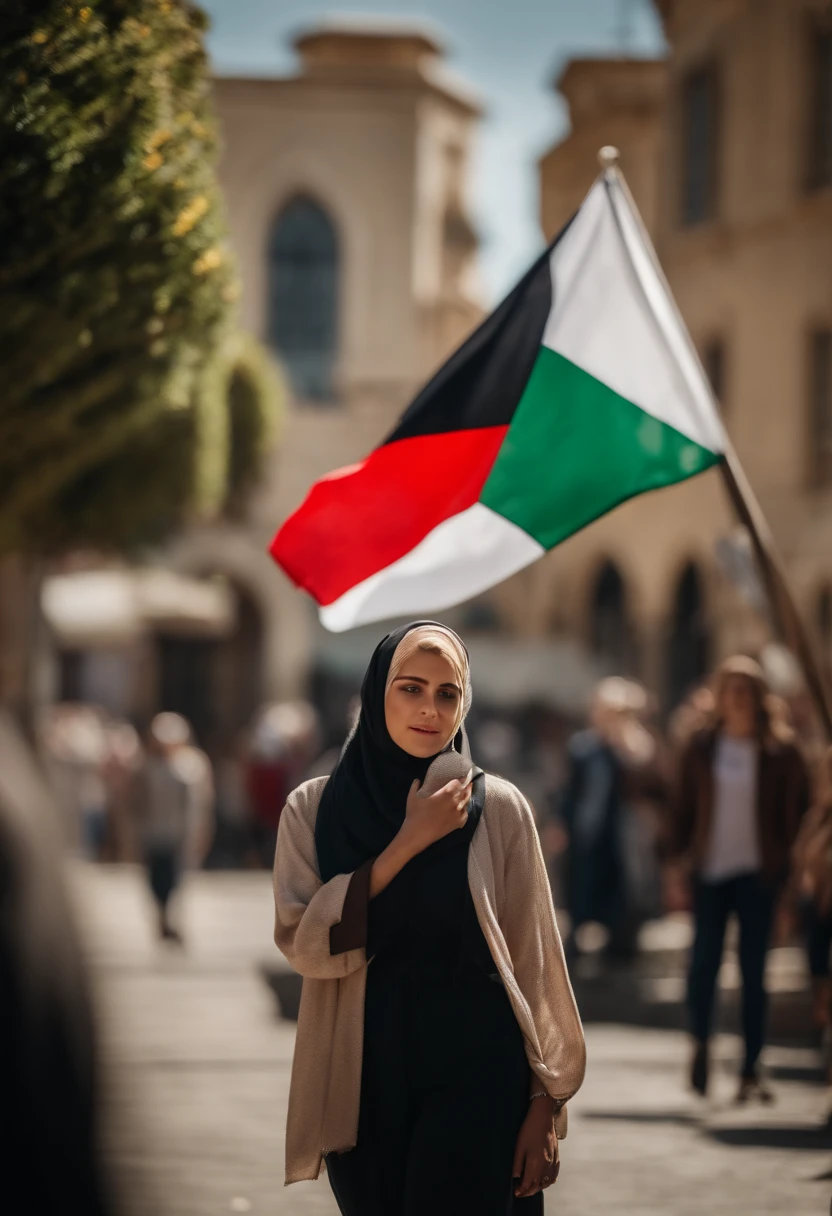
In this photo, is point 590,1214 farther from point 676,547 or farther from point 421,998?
point 676,547

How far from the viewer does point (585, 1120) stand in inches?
389

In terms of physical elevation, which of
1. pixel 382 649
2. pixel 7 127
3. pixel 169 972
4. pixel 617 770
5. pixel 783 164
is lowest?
pixel 169 972

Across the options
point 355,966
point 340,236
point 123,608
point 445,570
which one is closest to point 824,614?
point 123,608

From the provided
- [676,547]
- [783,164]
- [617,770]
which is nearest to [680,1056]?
[617,770]

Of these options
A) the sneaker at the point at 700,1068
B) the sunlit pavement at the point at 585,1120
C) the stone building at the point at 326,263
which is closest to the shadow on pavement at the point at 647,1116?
the sunlit pavement at the point at 585,1120

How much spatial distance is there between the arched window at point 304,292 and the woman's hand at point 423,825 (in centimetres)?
3785

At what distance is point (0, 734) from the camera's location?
105 inches

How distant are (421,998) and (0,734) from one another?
2.46 metres

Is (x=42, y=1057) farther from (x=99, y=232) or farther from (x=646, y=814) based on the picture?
(x=646, y=814)

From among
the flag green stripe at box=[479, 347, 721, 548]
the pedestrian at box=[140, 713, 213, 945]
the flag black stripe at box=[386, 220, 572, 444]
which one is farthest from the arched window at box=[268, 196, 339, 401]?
the flag green stripe at box=[479, 347, 721, 548]

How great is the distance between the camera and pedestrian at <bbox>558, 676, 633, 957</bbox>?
15.0m

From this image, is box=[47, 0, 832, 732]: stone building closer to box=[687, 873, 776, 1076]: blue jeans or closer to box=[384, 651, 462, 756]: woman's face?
box=[687, 873, 776, 1076]: blue jeans

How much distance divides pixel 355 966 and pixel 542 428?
372cm

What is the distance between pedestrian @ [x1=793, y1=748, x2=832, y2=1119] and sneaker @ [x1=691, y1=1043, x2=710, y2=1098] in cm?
54
